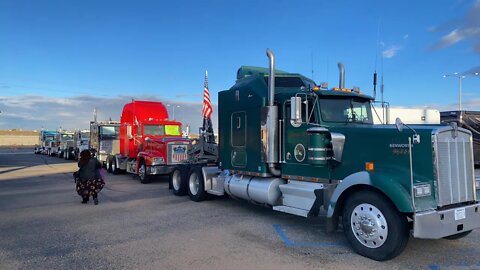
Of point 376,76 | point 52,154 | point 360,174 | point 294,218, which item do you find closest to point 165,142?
point 294,218

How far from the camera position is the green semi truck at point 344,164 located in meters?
5.49

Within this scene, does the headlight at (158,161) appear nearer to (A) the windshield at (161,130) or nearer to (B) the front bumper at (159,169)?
(B) the front bumper at (159,169)

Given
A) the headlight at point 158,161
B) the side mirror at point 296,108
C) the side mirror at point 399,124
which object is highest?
the side mirror at point 296,108

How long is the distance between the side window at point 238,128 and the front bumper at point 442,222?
4419mm

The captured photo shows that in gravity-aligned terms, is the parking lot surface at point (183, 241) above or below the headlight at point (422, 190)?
below

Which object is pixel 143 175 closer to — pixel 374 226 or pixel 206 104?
pixel 206 104

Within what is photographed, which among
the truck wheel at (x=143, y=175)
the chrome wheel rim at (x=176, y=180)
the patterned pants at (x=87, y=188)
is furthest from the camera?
the truck wheel at (x=143, y=175)

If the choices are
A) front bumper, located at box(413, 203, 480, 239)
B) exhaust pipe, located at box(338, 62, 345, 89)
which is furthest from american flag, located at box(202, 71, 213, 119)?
front bumper, located at box(413, 203, 480, 239)

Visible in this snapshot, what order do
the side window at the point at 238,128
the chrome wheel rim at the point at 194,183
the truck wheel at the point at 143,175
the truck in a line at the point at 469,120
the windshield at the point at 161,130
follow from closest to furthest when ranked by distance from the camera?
the side window at the point at 238,128, the chrome wheel rim at the point at 194,183, the truck wheel at the point at 143,175, the windshield at the point at 161,130, the truck in a line at the point at 469,120

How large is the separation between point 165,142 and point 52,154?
33888 millimetres

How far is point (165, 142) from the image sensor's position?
49.5 ft

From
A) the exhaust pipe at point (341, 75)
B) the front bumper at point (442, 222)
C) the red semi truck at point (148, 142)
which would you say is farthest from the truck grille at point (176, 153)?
the front bumper at point (442, 222)

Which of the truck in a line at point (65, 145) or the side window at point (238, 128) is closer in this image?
the side window at point (238, 128)

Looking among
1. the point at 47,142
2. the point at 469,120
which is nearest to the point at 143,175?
the point at 469,120
